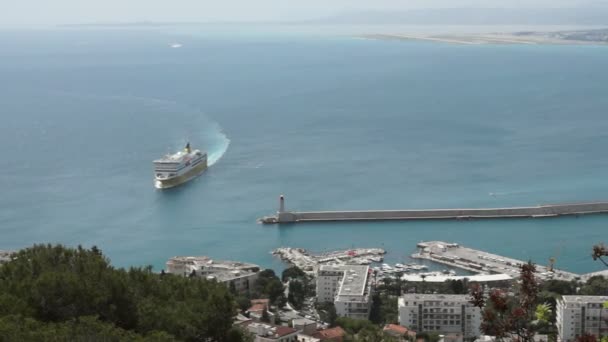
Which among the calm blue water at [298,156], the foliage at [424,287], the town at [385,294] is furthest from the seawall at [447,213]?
the foliage at [424,287]

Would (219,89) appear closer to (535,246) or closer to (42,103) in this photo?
(42,103)

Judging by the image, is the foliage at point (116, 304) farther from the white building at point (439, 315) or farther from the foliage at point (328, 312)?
the white building at point (439, 315)

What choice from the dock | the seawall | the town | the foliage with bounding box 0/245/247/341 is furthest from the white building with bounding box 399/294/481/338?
the seawall

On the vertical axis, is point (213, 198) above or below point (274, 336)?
above

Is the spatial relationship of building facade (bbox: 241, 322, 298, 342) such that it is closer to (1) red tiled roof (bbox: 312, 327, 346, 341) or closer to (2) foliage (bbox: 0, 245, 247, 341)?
(1) red tiled roof (bbox: 312, 327, 346, 341)

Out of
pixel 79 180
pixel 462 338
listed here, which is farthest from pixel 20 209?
pixel 462 338

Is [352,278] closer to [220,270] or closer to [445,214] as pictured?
[220,270]

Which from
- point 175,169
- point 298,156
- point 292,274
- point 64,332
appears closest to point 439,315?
point 292,274
